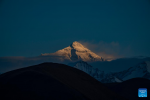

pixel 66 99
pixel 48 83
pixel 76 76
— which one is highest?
pixel 76 76

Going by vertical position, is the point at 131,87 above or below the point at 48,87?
above

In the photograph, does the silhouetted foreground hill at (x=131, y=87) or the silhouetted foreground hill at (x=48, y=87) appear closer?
the silhouetted foreground hill at (x=48, y=87)

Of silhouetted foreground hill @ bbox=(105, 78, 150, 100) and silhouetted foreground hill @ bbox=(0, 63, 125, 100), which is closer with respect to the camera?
silhouetted foreground hill @ bbox=(0, 63, 125, 100)

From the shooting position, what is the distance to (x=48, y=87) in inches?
2319

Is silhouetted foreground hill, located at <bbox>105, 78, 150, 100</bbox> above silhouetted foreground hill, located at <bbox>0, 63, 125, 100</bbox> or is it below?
above

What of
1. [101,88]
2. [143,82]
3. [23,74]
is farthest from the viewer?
[143,82]

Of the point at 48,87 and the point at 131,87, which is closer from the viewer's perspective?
the point at 48,87

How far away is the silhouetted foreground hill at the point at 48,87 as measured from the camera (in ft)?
181

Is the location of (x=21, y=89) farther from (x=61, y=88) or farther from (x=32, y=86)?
(x=61, y=88)

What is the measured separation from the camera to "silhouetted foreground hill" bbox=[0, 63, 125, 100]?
181ft

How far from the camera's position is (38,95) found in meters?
54.7

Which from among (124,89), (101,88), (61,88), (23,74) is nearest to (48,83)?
(61,88)

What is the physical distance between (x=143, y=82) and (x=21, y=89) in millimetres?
77982

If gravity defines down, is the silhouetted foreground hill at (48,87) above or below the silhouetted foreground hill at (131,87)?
below
